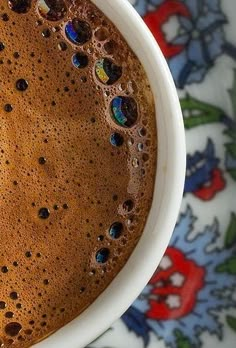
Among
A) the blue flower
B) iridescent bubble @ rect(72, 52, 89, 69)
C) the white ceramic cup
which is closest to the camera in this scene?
the white ceramic cup

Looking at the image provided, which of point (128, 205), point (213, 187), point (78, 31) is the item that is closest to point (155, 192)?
point (128, 205)

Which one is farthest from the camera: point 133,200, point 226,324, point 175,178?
point 226,324

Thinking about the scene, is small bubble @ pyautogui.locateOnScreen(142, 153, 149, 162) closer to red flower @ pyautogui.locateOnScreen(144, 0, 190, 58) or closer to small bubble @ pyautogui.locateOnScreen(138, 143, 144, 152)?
small bubble @ pyautogui.locateOnScreen(138, 143, 144, 152)

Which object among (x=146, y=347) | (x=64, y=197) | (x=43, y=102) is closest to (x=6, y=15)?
(x=43, y=102)

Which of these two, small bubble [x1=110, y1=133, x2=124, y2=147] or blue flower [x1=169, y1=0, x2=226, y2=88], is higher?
blue flower [x1=169, y1=0, x2=226, y2=88]

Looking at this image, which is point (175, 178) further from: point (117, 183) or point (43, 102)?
point (43, 102)

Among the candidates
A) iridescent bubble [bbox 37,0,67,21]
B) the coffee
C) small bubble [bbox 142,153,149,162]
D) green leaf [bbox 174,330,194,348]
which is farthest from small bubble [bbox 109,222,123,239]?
iridescent bubble [bbox 37,0,67,21]
